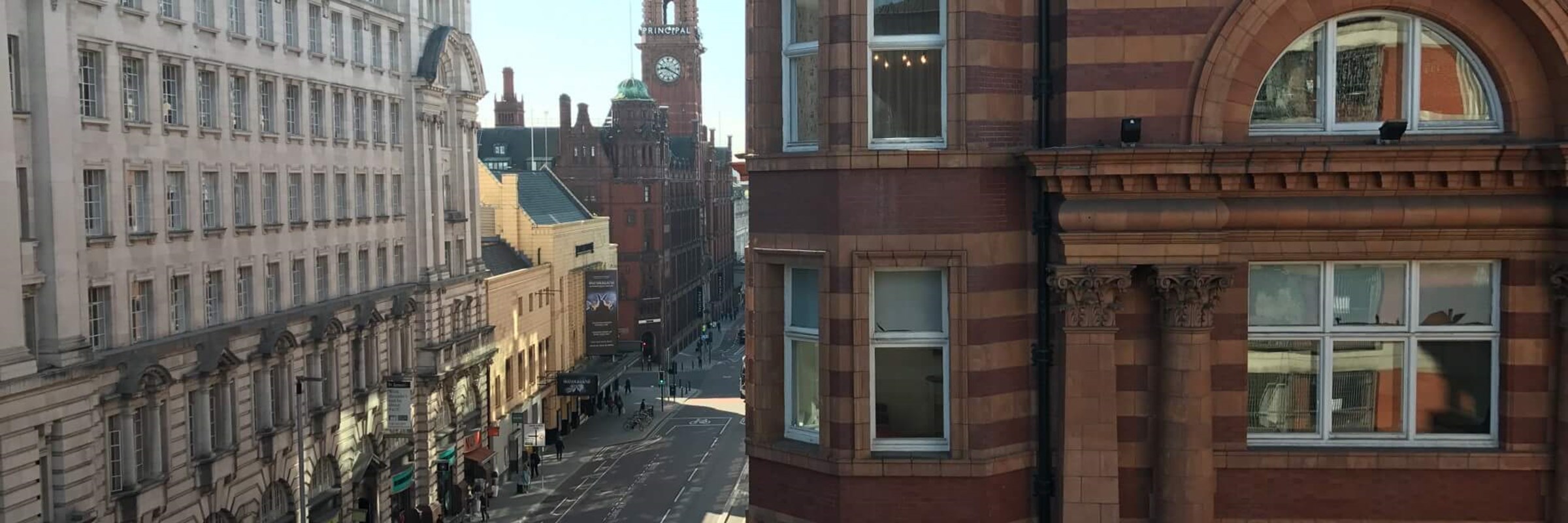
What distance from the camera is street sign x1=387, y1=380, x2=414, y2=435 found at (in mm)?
55969

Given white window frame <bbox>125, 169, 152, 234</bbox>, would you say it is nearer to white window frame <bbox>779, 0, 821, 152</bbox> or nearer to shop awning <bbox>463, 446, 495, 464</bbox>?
white window frame <bbox>779, 0, 821, 152</bbox>

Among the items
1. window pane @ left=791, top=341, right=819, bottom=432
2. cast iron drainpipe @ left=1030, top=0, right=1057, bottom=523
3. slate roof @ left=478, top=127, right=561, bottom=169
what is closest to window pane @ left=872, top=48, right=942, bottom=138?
cast iron drainpipe @ left=1030, top=0, right=1057, bottom=523

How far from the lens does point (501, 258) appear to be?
3322 inches

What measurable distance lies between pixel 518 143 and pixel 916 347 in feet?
503

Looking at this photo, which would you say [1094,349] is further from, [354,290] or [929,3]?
[354,290]

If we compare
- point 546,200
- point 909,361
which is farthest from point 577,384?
point 909,361

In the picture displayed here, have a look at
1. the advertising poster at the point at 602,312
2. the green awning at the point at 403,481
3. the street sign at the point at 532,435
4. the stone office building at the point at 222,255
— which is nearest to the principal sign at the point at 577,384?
the street sign at the point at 532,435

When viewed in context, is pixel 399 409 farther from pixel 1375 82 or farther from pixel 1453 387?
pixel 1375 82

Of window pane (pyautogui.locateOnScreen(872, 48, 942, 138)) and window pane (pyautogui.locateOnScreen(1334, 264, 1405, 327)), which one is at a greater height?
window pane (pyautogui.locateOnScreen(872, 48, 942, 138))

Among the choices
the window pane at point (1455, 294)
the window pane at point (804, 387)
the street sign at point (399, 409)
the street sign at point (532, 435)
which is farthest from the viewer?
the street sign at point (532, 435)

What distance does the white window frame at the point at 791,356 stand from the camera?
1506 centimetres

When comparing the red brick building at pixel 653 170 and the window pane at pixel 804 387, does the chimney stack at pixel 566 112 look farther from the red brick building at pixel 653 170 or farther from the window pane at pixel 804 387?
the window pane at pixel 804 387

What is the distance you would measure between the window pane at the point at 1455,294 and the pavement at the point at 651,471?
44.6 metres

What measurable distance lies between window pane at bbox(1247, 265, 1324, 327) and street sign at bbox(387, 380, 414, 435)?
1791 inches
